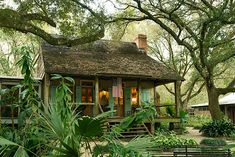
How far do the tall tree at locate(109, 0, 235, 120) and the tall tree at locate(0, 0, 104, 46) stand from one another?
4349 millimetres

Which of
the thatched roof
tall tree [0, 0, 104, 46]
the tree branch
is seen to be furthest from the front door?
the tree branch

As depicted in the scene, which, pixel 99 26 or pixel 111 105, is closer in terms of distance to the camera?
pixel 99 26

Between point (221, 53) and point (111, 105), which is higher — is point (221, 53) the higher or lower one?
the higher one

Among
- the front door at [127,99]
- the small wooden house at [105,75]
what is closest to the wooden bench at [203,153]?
the small wooden house at [105,75]

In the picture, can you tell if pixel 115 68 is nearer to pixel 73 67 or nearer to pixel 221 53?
pixel 73 67

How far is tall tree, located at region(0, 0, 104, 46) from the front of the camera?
35.0ft

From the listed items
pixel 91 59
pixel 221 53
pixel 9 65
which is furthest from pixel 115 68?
pixel 9 65

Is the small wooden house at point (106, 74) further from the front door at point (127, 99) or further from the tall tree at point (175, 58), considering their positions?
the tall tree at point (175, 58)

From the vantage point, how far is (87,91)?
1956 cm

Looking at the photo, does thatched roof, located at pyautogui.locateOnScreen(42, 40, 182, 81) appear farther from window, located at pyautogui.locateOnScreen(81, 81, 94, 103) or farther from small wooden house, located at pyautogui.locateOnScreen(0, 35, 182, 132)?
window, located at pyautogui.locateOnScreen(81, 81, 94, 103)

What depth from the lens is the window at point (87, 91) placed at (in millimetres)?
19445

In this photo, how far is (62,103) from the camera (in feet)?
15.6

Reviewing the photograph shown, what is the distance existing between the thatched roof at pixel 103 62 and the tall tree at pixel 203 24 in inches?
89.8

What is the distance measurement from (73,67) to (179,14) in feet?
22.1
